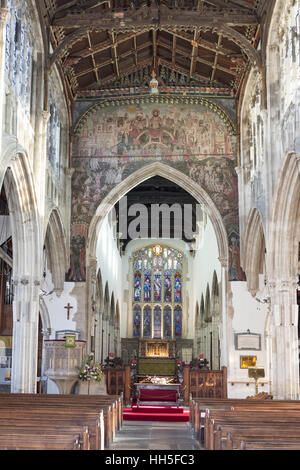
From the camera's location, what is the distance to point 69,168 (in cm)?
2072

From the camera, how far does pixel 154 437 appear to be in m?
12.0

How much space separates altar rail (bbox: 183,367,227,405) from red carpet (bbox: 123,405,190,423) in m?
1.86

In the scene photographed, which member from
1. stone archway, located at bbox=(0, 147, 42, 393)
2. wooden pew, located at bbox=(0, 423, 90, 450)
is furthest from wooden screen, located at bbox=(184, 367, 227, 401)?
wooden pew, located at bbox=(0, 423, 90, 450)

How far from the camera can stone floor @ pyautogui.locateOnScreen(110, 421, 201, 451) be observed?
34.3 ft

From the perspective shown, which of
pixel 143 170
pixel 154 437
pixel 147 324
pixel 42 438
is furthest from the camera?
pixel 147 324

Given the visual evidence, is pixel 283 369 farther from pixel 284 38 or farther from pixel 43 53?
pixel 43 53

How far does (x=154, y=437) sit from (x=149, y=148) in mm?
11214

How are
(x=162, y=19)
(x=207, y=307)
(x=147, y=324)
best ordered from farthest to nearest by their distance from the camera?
(x=147, y=324) → (x=207, y=307) → (x=162, y=19)

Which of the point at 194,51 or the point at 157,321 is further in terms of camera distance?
the point at 157,321

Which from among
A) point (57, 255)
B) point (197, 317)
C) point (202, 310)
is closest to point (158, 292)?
point (197, 317)

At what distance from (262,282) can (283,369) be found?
16.3ft

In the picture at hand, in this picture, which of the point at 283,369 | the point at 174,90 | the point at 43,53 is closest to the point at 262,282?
the point at 283,369

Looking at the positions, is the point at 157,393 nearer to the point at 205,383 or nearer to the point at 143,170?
the point at 205,383

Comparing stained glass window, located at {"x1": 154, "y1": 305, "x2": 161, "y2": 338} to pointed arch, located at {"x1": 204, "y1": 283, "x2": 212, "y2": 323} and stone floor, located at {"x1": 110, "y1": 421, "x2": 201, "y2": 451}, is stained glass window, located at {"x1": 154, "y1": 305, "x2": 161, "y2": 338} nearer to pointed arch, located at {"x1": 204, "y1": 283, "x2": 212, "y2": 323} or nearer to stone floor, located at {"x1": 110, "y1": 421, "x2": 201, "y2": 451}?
pointed arch, located at {"x1": 204, "y1": 283, "x2": 212, "y2": 323}
